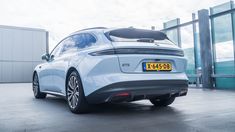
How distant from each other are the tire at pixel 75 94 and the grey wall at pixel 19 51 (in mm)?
26865

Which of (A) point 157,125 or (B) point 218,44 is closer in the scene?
(A) point 157,125

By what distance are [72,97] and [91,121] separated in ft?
3.02

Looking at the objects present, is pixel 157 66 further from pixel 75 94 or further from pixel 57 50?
pixel 57 50

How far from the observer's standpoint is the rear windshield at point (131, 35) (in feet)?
13.3

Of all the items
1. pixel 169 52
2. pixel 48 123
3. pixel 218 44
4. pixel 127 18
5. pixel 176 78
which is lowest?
pixel 48 123

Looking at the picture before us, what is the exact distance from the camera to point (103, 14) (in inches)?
480

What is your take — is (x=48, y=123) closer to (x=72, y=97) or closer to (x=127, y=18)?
(x=72, y=97)

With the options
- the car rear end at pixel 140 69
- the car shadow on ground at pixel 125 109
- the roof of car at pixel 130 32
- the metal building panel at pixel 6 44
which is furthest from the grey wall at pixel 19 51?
the car rear end at pixel 140 69

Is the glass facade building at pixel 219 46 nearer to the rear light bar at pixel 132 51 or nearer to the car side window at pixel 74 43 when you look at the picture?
the rear light bar at pixel 132 51

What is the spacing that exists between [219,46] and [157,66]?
6.76 m

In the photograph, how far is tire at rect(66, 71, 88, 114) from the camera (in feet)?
13.4

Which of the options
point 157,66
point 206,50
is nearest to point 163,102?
point 157,66

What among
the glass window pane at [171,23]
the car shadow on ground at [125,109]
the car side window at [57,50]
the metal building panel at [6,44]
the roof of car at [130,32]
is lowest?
the car shadow on ground at [125,109]

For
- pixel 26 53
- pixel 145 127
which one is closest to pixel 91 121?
pixel 145 127
